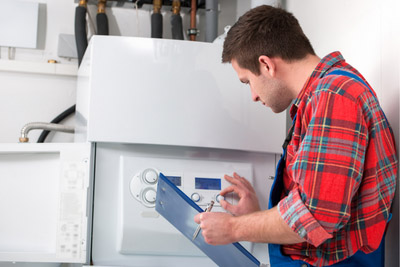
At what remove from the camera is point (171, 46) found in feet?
5.12

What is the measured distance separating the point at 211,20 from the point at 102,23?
460 mm

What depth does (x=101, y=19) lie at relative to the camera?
214 centimetres

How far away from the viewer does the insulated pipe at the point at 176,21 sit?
217 cm

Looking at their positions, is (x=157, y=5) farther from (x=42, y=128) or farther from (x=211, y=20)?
(x=42, y=128)

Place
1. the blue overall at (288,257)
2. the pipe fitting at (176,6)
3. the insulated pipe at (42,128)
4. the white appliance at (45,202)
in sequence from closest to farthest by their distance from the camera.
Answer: the blue overall at (288,257)
the white appliance at (45,202)
the insulated pipe at (42,128)
the pipe fitting at (176,6)

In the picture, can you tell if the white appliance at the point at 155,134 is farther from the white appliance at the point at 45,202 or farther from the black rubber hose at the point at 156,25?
the black rubber hose at the point at 156,25

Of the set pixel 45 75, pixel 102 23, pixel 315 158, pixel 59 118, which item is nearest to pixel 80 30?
pixel 102 23

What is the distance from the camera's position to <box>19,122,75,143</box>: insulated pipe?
6.49 feet

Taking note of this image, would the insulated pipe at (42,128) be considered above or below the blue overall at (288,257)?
above

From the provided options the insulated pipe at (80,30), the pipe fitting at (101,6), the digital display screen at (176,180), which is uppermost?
the pipe fitting at (101,6)

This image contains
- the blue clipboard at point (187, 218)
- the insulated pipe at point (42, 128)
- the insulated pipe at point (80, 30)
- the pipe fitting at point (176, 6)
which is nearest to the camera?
the blue clipboard at point (187, 218)

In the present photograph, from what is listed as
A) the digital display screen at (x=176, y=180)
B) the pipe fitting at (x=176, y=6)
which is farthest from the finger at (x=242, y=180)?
the pipe fitting at (x=176, y=6)

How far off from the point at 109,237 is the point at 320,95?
33.2 inches

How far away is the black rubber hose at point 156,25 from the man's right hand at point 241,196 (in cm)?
81
